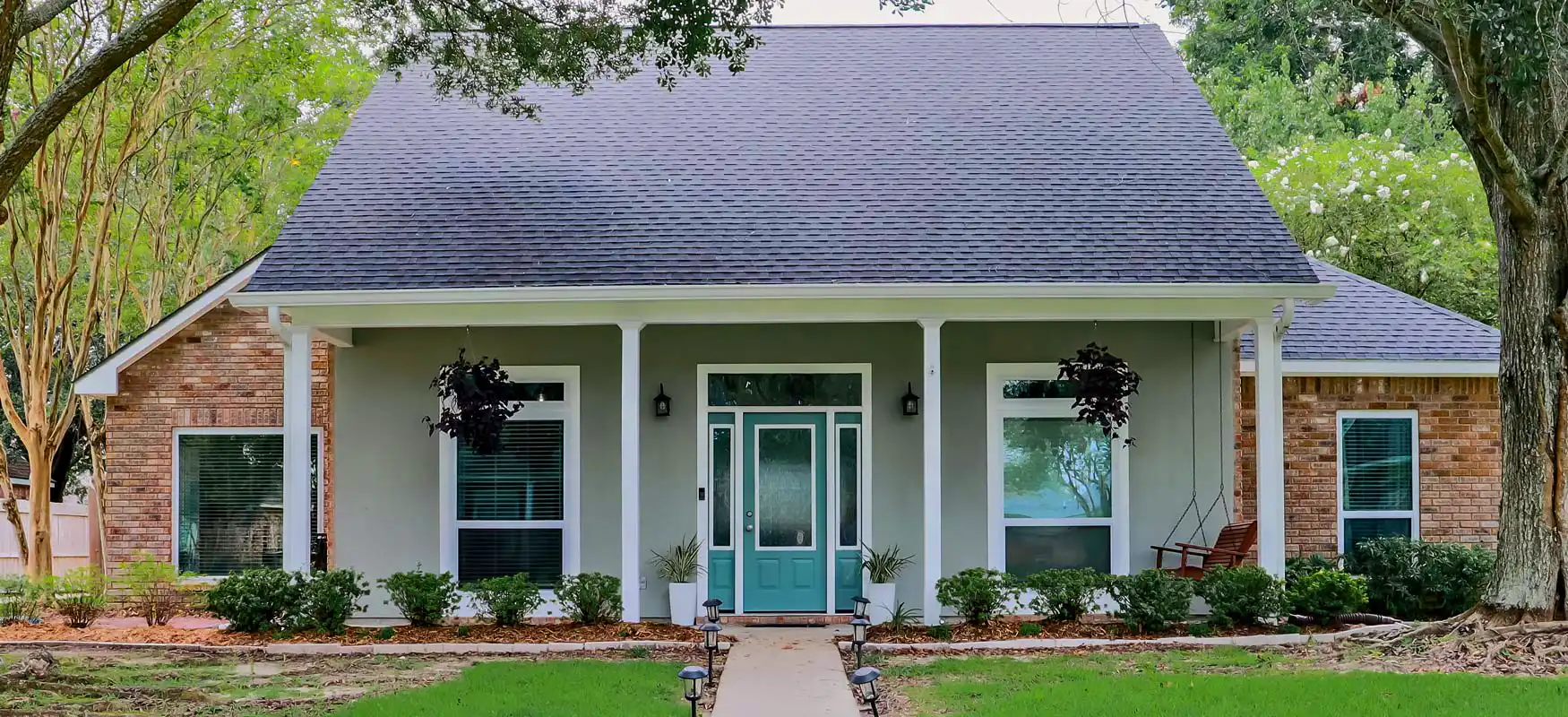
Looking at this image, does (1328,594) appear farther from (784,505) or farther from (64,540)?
(64,540)

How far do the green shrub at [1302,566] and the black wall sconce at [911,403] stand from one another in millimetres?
3417

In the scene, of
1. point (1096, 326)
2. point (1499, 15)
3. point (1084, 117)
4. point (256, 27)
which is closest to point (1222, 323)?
point (1096, 326)

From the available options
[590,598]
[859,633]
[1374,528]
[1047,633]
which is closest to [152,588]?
[590,598]

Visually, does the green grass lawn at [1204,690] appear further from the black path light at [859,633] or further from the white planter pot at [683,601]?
the white planter pot at [683,601]

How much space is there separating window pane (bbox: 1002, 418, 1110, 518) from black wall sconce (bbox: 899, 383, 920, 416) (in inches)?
32.2

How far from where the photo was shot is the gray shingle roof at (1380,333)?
12.4 meters

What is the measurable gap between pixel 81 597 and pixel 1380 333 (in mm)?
12216

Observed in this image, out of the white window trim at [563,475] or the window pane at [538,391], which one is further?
the window pane at [538,391]

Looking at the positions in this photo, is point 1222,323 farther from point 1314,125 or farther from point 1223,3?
point 1314,125

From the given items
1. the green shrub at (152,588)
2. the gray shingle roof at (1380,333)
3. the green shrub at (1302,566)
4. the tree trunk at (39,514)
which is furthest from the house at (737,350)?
the tree trunk at (39,514)

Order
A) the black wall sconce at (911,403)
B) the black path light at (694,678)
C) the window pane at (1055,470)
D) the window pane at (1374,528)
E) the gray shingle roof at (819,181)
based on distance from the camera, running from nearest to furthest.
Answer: the black path light at (694,678) < the gray shingle roof at (819,181) < the black wall sconce at (911,403) < the window pane at (1055,470) < the window pane at (1374,528)

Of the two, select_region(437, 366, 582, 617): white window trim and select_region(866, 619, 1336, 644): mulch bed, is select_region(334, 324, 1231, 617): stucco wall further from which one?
select_region(866, 619, 1336, 644): mulch bed

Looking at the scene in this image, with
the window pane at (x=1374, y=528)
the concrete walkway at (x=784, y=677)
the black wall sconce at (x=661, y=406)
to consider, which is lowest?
the concrete walkway at (x=784, y=677)

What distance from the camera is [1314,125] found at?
25.3 metres
